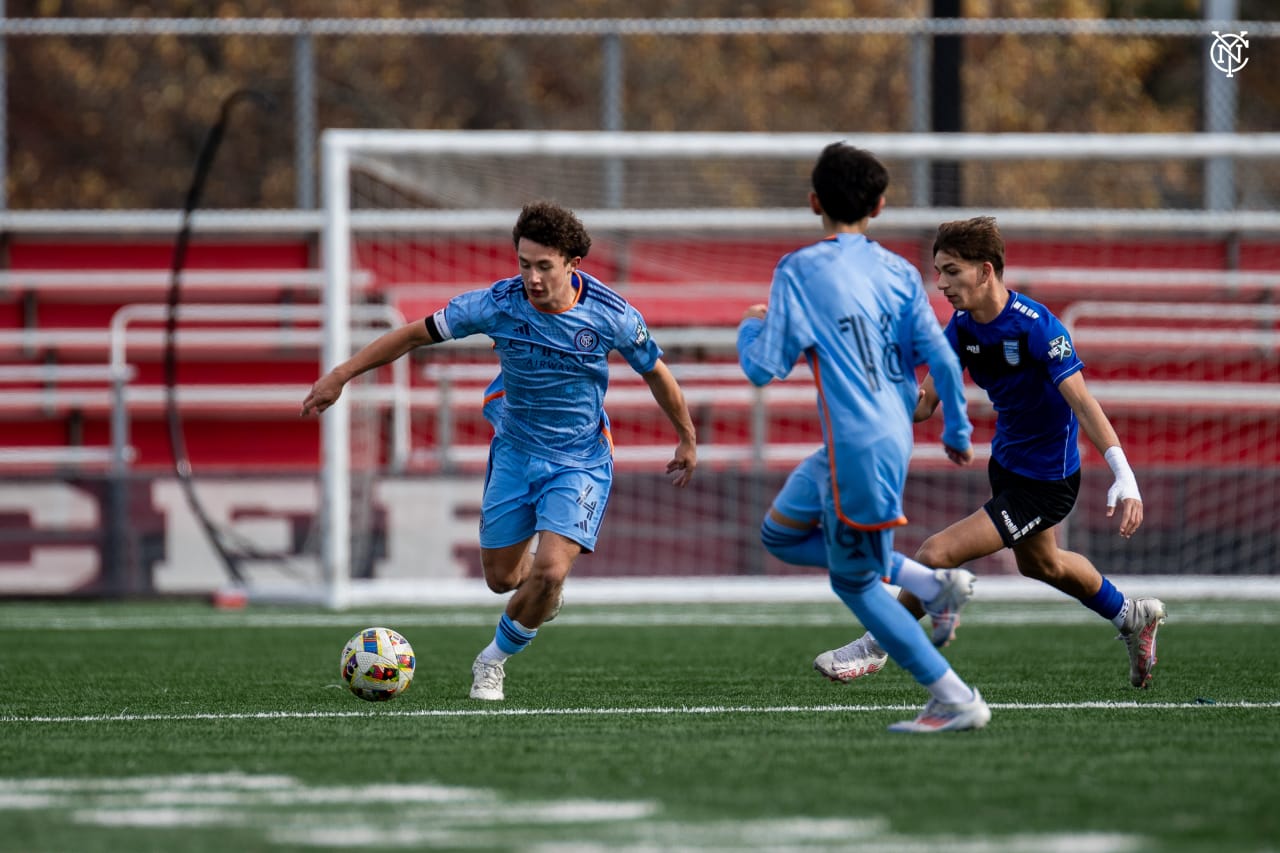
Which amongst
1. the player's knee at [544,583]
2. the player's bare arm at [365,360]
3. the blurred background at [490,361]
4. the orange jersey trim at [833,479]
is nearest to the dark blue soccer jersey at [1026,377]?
the orange jersey trim at [833,479]

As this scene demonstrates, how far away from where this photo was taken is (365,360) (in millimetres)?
6203

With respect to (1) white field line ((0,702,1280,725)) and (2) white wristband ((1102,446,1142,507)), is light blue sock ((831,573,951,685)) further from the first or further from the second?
(2) white wristband ((1102,446,1142,507))

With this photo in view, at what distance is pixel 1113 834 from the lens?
145 inches

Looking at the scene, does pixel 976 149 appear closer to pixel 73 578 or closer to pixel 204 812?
pixel 73 578

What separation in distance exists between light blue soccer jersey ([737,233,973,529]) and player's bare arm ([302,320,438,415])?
1.58 meters

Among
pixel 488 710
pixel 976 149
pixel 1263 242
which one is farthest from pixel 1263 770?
pixel 1263 242

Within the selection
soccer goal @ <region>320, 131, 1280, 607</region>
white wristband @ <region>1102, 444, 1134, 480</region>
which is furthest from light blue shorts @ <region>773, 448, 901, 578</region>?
soccer goal @ <region>320, 131, 1280, 607</region>

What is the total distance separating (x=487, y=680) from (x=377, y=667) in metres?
0.40

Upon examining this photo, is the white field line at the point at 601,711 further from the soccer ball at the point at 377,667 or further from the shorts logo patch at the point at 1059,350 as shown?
the shorts logo patch at the point at 1059,350

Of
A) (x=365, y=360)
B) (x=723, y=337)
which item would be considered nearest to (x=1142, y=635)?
(x=365, y=360)

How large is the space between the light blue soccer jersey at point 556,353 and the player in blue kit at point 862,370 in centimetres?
144

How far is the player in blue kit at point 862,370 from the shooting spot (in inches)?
199

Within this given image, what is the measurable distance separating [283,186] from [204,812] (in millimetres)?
20529

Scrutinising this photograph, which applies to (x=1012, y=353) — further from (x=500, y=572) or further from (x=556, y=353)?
(x=500, y=572)
